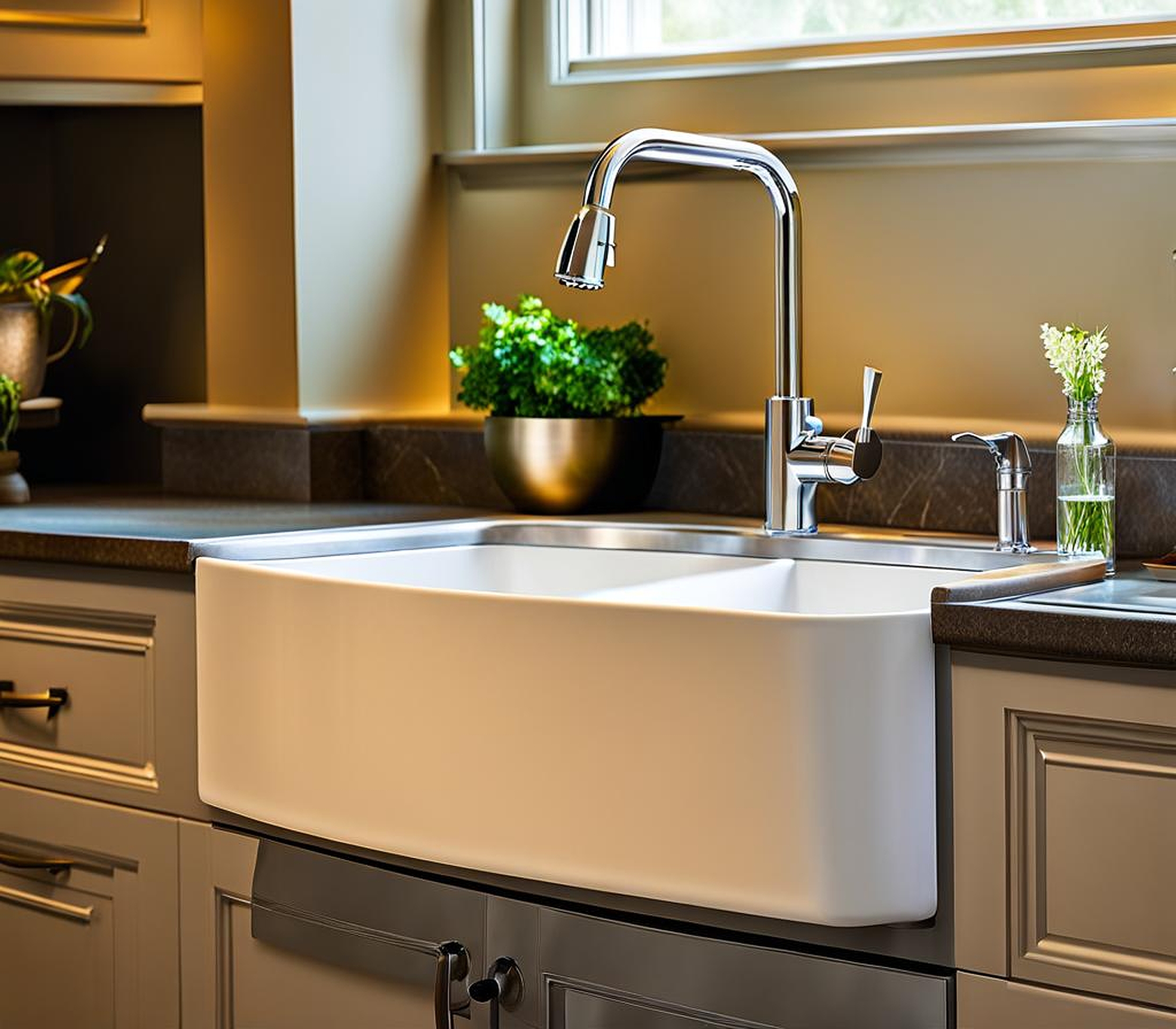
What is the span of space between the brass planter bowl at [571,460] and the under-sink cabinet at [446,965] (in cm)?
54

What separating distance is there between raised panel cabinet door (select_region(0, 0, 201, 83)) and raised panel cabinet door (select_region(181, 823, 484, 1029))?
107 centimetres

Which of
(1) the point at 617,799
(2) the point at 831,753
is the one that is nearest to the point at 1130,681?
(2) the point at 831,753

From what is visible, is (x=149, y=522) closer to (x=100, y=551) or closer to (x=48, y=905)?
(x=100, y=551)

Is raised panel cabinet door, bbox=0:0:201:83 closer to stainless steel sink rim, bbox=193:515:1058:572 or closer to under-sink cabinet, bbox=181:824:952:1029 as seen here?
stainless steel sink rim, bbox=193:515:1058:572

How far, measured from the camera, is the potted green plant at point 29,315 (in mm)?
2121

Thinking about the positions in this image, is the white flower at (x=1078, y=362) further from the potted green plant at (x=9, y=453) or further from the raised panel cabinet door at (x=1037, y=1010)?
the potted green plant at (x=9, y=453)

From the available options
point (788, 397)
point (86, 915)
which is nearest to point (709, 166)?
point (788, 397)

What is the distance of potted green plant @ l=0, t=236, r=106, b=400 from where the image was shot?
83.5 inches

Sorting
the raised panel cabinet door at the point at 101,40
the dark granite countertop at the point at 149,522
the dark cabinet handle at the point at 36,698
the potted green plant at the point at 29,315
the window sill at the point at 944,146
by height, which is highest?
the raised panel cabinet door at the point at 101,40

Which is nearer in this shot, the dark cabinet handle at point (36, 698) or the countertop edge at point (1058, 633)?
the countertop edge at point (1058, 633)

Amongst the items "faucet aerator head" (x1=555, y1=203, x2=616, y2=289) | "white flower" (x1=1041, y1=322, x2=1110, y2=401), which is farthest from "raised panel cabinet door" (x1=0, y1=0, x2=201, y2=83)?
"white flower" (x1=1041, y1=322, x2=1110, y2=401)

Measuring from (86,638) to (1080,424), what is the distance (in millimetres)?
915

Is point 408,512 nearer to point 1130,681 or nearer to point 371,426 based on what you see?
point 371,426

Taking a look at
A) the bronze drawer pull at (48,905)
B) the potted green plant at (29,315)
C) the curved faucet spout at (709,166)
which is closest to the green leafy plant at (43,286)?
the potted green plant at (29,315)
